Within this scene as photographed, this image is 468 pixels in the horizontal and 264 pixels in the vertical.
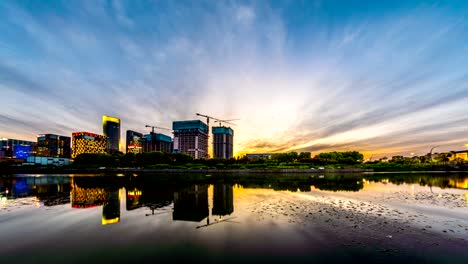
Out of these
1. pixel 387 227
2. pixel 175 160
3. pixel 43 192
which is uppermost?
pixel 175 160

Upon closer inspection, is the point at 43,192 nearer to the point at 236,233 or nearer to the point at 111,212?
the point at 111,212

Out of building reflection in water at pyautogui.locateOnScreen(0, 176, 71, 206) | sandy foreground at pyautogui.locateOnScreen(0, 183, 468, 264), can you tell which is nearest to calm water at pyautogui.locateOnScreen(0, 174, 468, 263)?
sandy foreground at pyautogui.locateOnScreen(0, 183, 468, 264)

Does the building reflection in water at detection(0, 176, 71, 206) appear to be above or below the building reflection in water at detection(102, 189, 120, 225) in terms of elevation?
below

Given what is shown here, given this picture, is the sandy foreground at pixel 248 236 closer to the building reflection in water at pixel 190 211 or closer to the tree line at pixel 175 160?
the building reflection in water at pixel 190 211

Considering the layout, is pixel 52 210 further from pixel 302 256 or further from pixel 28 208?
pixel 302 256

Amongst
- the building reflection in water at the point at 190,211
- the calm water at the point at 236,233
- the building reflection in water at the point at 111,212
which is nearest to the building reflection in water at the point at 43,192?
the calm water at the point at 236,233

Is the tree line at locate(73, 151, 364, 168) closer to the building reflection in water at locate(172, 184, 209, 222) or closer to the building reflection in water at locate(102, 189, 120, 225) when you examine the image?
the building reflection in water at locate(102, 189, 120, 225)

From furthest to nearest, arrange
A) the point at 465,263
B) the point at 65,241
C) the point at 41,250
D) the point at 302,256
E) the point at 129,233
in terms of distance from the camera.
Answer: the point at 129,233, the point at 65,241, the point at 41,250, the point at 302,256, the point at 465,263

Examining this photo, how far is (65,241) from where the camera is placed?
46.0ft

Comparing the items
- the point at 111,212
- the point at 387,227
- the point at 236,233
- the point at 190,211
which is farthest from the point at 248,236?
the point at 111,212

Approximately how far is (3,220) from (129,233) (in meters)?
12.9

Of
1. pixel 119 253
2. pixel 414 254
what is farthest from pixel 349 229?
pixel 119 253

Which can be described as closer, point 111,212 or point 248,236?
point 248,236

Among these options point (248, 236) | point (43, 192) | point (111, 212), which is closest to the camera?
point (248, 236)
